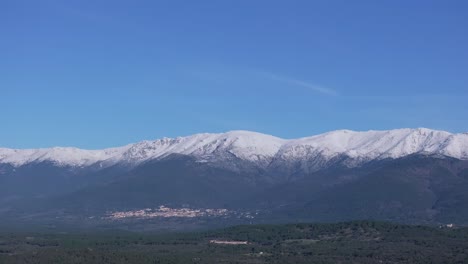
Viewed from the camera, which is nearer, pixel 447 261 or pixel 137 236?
pixel 447 261

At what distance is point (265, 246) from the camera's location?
6235 inches

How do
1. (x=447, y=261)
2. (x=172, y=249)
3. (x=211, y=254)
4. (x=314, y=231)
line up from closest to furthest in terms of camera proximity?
(x=447, y=261) < (x=211, y=254) < (x=172, y=249) < (x=314, y=231)

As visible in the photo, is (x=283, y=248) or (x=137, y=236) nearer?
(x=283, y=248)

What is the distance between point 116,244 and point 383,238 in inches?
1830

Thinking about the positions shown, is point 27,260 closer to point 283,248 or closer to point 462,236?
point 283,248

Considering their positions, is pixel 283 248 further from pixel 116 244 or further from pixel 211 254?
pixel 116 244

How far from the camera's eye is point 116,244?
163875 millimetres

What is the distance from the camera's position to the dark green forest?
440 feet

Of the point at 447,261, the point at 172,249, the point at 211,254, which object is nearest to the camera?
the point at 447,261

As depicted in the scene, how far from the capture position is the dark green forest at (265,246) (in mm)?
134250

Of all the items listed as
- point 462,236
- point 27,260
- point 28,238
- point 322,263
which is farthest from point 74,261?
point 462,236

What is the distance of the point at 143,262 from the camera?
428 feet

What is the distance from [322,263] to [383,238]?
30046mm

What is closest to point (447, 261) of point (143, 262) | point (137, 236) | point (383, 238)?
point (383, 238)
